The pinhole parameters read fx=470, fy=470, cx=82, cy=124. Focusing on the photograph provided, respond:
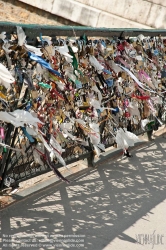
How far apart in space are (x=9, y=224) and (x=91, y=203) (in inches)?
34.9

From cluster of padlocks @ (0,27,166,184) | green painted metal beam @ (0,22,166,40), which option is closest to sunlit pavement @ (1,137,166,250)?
cluster of padlocks @ (0,27,166,184)

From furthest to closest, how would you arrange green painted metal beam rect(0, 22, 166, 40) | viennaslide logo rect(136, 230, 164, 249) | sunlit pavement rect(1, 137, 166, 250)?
1. viennaslide logo rect(136, 230, 164, 249)
2. sunlit pavement rect(1, 137, 166, 250)
3. green painted metal beam rect(0, 22, 166, 40)

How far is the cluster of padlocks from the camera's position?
130 inches

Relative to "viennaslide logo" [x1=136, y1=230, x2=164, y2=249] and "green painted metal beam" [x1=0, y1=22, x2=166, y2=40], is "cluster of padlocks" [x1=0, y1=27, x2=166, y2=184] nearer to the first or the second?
"green painted metal beam" [x1=0, y1=22, x2=166, y2=40]

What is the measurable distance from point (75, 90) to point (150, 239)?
4.60 feet

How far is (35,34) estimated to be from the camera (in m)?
3.48

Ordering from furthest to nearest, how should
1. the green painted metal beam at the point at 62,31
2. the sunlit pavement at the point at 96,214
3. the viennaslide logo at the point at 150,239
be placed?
the viennaslide logo at the point at 150,239 < the sunlit pavement at the point at 96,214 < the green painted metal beam at the point at 62,31

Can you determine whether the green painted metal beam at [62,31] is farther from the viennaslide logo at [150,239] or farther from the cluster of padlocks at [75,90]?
the viennaslide logo at [150,239]

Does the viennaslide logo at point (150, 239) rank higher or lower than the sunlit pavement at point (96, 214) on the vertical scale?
higher

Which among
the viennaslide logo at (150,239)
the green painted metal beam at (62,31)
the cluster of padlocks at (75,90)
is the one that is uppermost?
the green painted metal beam at (62,31)

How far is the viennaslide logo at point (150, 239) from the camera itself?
3678 mm

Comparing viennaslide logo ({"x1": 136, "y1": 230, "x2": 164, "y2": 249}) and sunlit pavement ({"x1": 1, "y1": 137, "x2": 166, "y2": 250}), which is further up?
viennaslide logo ({"x1": 136, "y1": 230, "x2": 164, "y2": 249})

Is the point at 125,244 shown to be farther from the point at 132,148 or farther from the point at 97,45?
the point at 132,148

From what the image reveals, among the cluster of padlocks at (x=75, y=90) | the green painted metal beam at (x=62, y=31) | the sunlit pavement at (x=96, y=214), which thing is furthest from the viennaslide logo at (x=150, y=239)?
the green painted metal beam at (x=62, y=31)
